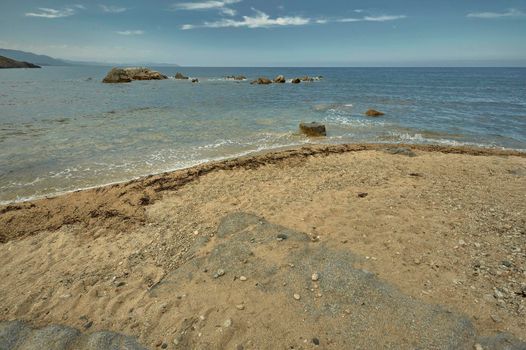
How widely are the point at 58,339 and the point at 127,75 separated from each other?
74.6 m

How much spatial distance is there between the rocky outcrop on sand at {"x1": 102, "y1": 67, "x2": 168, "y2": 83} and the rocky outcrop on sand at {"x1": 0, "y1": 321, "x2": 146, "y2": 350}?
6982 cm

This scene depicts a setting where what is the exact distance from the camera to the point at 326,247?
19.1ft

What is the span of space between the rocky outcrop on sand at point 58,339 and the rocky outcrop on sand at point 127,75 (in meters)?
69.8

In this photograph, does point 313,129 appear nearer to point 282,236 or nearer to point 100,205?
point 282,236

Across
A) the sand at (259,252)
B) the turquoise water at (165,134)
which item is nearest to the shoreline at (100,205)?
the sand at (259,252)

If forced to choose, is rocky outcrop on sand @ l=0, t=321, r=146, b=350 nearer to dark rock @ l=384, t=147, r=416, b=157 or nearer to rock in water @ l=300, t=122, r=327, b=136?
dark rock @ l=384, t=147, r=416, b=157

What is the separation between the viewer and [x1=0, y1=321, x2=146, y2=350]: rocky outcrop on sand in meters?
3.99

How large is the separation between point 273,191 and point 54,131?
1506 cm

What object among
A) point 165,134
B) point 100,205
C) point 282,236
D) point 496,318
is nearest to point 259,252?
point 282,236

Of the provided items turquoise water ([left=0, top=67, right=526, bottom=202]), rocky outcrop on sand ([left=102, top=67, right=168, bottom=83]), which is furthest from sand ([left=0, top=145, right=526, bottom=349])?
rocky outcrop on sand ([left=102, top=67, right=168, bottom=83])

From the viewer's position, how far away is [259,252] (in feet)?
18.9

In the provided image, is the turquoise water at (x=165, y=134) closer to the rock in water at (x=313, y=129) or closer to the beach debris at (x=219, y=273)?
the rock in water at (x=313, y=129)

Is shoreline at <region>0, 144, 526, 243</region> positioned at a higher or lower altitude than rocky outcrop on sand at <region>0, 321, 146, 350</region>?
higher

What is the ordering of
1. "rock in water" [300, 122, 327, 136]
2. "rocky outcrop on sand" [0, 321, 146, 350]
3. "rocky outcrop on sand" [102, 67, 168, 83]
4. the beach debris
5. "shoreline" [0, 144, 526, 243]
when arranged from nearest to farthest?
"rocky outcrop on sand" [0, 321, 146, 350] → the beach debris → "shoreline" [0, 144, 526, 243] → "rock in water" [300, 122, 327, 136] → "rocky outcrop on sand" [102, 67, 168, 83]
